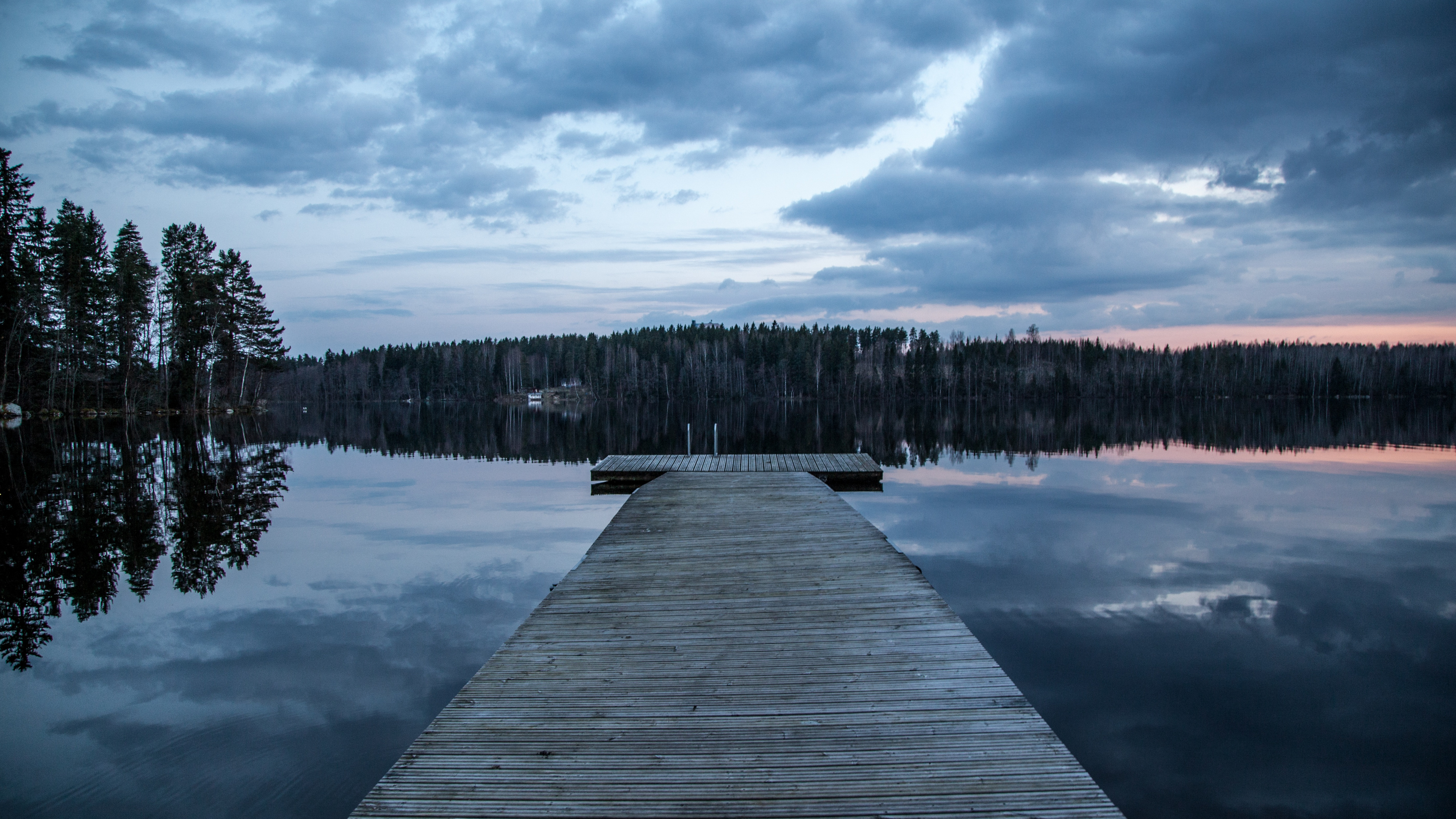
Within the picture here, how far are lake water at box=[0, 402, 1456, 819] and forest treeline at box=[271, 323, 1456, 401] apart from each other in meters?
87.8

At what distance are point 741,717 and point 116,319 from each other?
58858 mm

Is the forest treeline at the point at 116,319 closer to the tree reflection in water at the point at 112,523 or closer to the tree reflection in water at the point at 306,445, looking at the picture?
Result: the tree reflection in water at the point at 306,445

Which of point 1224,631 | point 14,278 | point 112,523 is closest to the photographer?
point 1224,631

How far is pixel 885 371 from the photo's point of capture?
113125 millimetres

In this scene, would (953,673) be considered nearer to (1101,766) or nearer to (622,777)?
(1101,766)

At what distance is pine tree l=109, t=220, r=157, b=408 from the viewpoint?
4700cm

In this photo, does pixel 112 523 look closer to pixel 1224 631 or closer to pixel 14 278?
pixel 1224 631

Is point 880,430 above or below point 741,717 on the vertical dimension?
below

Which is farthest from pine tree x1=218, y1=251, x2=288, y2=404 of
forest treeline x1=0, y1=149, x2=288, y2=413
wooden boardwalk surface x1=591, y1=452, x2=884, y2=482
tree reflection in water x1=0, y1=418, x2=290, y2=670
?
wooden boardwalk surface x1=591, y1=452, x2=884, y2=482

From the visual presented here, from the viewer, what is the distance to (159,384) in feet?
168

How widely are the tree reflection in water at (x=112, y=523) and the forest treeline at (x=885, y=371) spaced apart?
87292 mm

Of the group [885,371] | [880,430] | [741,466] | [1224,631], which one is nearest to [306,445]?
[741,466]

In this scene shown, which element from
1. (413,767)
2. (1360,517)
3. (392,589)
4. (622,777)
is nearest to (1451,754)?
(622,777)

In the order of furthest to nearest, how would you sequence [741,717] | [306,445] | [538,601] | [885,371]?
[885,371] < [306,445] < [538,601] < [741,717]
